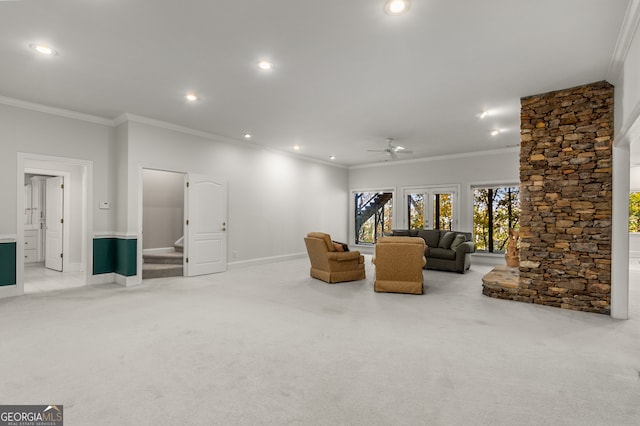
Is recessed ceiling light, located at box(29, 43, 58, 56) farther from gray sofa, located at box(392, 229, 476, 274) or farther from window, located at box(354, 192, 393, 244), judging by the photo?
window, located at box(354, 192, 393, 244)

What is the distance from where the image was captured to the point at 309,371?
2.48m

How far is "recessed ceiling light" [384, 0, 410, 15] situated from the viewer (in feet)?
8.48

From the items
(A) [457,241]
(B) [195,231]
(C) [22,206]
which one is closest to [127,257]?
(B) [195,231]

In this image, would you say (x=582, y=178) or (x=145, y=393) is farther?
(x=582, y=178)

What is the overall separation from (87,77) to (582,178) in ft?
20.8

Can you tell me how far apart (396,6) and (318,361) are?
2.96 metres

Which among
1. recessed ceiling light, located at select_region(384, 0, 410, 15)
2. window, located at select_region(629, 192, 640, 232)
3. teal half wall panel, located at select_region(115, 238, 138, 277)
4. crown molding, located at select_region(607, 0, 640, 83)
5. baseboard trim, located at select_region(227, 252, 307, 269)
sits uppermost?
recessed ceiling light, located at select_region(384, 0, 410, 15)

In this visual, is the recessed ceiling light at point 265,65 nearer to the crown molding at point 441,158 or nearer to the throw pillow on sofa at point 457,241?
the throw pillow on sofa at point 457,241

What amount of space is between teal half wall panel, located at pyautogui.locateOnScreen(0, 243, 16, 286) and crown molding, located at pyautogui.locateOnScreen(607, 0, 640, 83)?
300 inches

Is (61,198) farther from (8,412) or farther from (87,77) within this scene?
(8,412)

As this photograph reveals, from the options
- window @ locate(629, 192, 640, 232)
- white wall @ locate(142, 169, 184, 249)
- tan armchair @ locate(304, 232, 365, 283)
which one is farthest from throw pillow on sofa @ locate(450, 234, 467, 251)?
white wall @ locate(142, 169, 184, 249)

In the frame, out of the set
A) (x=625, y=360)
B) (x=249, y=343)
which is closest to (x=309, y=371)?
(x=249, y=343)

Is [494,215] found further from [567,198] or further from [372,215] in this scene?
[567,198]

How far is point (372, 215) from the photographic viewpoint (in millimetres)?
10602
